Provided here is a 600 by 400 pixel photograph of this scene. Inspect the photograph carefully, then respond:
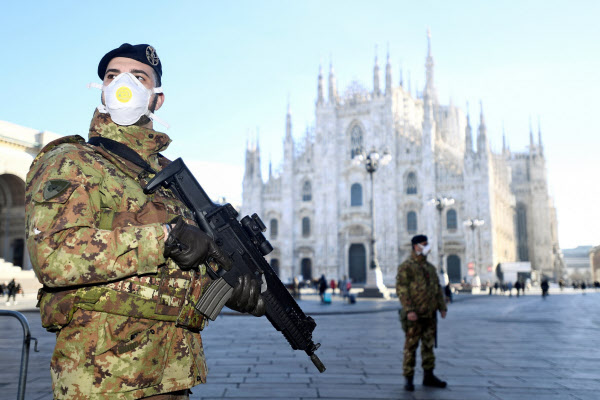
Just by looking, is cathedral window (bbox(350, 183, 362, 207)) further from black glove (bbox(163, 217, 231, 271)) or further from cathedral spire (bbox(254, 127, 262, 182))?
black glove (bbox(163, 217, 231, 271))

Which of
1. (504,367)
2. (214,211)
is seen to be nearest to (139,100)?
(214,211)

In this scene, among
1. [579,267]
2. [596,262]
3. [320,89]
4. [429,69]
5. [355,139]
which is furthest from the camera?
[579,267]

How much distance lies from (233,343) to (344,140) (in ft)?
121

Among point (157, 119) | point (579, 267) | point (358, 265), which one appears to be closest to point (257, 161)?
point (358, 265)

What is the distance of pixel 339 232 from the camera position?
42969mm

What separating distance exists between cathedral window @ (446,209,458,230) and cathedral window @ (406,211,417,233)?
2.51 m

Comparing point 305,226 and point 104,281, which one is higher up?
point 305,226

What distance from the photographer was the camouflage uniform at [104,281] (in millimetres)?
1785

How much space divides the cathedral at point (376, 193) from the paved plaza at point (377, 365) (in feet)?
93.6

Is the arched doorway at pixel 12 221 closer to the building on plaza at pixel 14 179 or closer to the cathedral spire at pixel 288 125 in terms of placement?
the building on plaza at pixel 14 179

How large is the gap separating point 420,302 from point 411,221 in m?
36.5

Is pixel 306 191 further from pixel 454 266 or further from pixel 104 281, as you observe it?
pixel 104 281

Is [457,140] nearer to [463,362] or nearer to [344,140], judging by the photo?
[344,140]

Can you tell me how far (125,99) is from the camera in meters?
2.17
